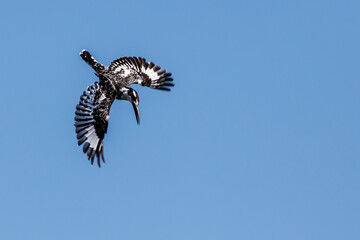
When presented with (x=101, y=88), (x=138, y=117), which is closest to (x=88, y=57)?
(x=101, y=88)

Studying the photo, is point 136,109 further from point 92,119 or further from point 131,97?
point 92,119

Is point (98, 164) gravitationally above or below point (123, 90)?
Answer: below

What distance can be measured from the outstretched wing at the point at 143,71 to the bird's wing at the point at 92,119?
5.06ft

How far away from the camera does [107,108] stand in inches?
847

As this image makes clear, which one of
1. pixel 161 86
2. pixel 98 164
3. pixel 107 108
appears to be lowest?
pixel 98 164

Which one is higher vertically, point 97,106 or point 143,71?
point 143,71

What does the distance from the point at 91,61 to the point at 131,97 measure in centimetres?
176

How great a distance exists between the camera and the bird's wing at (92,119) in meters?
21.3

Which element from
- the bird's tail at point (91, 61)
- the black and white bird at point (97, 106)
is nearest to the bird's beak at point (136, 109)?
the black and white bird at point (97, 106)

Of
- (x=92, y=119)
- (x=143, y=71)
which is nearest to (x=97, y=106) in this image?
(x=92, y=119)

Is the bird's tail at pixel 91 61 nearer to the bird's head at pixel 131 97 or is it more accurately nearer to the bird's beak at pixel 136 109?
the bird's head at pixel 131 97

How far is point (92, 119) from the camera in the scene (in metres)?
21.5

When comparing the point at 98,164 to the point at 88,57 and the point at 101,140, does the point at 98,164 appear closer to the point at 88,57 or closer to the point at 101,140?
the point at 101,140

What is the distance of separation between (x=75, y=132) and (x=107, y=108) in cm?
124
